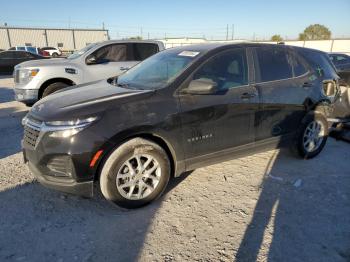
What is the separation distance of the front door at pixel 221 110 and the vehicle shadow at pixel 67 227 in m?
0.79

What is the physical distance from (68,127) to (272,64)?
2.81 metres

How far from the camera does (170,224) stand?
120 inches

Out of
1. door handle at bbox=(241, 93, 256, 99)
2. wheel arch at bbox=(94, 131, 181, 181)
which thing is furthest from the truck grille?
door handle at bbox=(241, 93, 256, 99)

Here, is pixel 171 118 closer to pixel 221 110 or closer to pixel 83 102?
pixel 221 110

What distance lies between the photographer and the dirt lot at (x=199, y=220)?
2641 mm

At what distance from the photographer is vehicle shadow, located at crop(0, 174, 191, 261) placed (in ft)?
8.59

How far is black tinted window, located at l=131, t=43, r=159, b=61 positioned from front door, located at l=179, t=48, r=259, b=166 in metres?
4.83

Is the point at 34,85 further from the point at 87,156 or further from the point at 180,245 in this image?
the point at 180,245

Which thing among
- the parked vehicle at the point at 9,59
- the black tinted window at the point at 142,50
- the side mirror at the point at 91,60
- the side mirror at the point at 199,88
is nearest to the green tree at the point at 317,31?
the parked vehicle at the point at 9,59

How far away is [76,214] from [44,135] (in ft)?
3.02

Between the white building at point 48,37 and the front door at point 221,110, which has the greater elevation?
the white building at point 48,37

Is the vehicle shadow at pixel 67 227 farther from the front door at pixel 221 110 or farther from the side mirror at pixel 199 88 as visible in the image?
the side mirror at pixel 199 88

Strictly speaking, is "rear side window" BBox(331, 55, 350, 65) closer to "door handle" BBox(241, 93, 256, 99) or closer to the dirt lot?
the dirt lot

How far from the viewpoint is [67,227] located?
2984 millimetres
